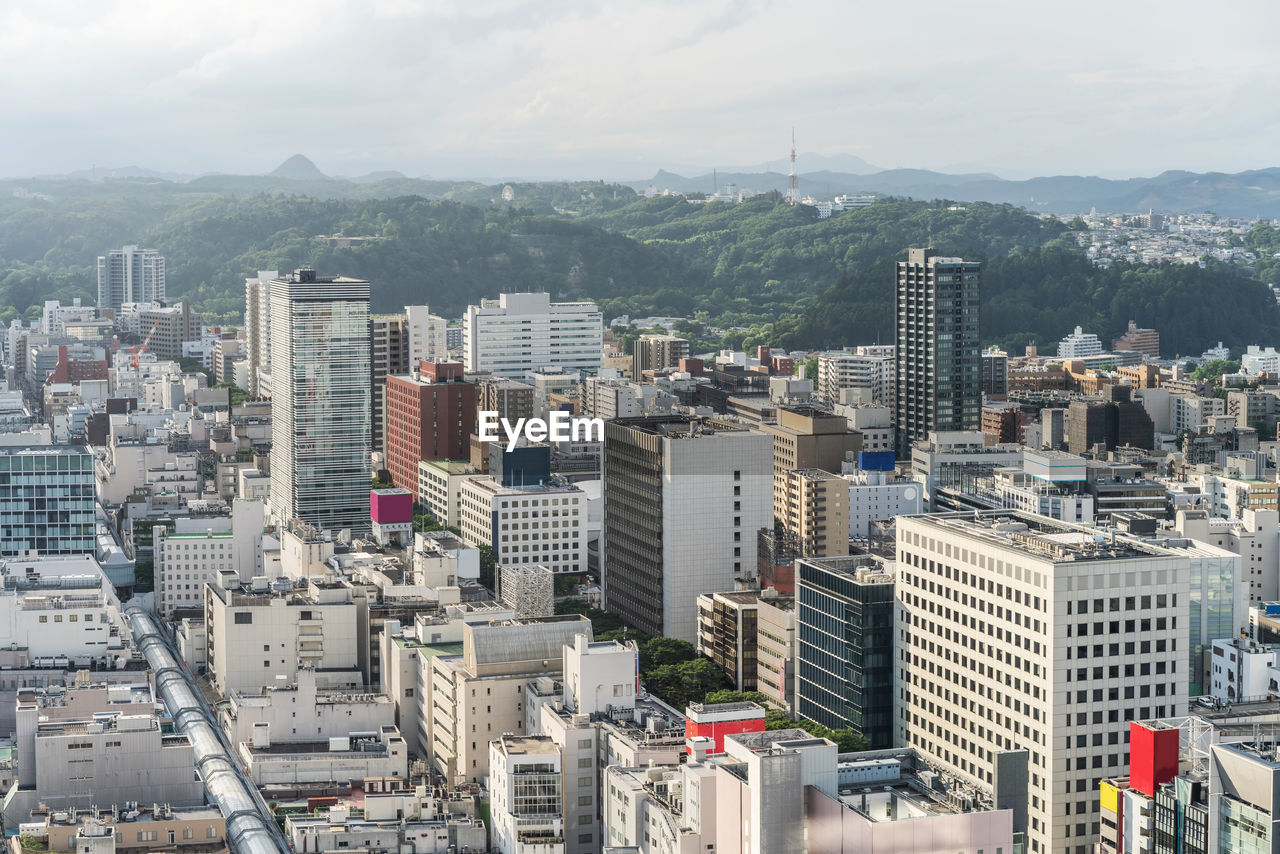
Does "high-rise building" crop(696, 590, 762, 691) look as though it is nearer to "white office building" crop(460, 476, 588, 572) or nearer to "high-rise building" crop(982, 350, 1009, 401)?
"white office building" crop(460, 476, 588, 572)

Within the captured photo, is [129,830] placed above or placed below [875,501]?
below

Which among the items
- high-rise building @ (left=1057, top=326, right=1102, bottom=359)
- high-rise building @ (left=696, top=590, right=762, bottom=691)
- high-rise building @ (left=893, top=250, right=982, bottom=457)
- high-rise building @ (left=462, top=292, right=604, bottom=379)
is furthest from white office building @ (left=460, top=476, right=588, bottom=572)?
high-rise building @ (left=1057, top=326, right=1102, bottom=359)

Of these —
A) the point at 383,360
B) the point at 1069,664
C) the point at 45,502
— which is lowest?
the point at 1069,664

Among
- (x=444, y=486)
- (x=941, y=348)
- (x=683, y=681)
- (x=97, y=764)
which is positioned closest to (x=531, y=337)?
(x=941, y=348)

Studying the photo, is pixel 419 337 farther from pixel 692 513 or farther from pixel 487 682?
pixel 487 682

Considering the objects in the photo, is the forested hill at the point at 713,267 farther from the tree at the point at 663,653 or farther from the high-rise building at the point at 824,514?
the tree at the point at 663,653

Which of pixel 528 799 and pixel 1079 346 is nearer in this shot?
pixel 528 799
